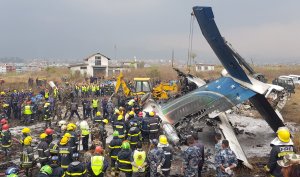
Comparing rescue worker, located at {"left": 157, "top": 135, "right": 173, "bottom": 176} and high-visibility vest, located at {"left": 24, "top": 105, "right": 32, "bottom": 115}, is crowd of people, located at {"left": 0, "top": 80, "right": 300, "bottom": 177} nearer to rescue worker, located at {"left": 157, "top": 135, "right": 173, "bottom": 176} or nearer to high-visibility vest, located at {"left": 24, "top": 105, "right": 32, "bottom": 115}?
rescue worker, located at {"left": 157, "top": 135, "right": 173, "bottom": 176}

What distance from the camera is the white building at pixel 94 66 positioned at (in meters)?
61.7

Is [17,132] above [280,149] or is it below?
below

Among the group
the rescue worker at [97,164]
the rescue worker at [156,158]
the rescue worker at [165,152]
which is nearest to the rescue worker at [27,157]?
the rescue worker at [97,164]

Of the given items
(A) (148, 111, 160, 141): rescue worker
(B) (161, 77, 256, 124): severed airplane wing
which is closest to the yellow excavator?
(B) (161, 77, 256, 124): severed airplane wing

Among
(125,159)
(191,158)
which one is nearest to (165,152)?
(191,158)

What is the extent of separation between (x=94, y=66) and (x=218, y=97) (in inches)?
1947

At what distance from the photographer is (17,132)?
1928cm

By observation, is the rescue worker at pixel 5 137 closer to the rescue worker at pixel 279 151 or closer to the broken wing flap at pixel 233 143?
the broken wing flap at pixel 233 143

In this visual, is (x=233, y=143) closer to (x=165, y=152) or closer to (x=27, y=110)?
(x=165, y=152)

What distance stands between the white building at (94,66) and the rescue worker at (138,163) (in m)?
53.0

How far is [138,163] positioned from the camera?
9.28m

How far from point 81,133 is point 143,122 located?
294 cm

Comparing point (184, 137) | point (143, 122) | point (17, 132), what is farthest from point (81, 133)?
point (17, 132)

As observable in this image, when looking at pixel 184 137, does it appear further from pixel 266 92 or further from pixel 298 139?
pixel 298 139
